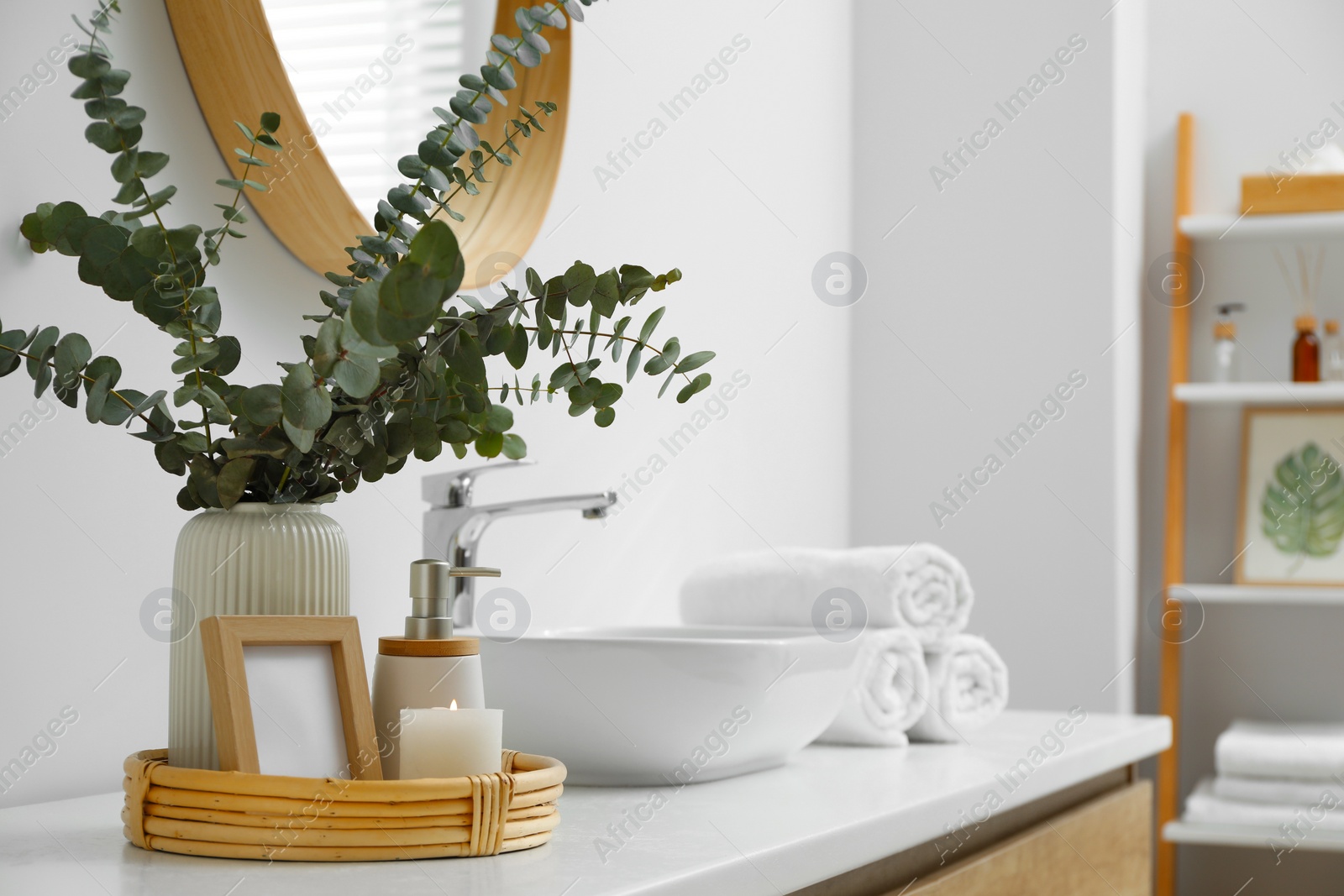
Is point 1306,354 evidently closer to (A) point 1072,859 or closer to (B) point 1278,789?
(B) point 1278,789

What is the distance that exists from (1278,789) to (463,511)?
1.33m

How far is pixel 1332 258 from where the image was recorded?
6.97 feet

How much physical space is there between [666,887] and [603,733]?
1.02 feet

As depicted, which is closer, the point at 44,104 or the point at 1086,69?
the point at 44,104

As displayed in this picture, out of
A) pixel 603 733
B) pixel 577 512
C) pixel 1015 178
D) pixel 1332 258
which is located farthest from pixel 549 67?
pixel 1332 258

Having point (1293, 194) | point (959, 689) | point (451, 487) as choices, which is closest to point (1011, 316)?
point (1293, 194)

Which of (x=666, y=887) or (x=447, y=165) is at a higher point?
(x=447, y=165)

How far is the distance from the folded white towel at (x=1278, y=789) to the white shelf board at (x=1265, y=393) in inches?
22.8

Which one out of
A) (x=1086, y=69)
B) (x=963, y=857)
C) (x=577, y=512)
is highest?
(x=1086, y=69)

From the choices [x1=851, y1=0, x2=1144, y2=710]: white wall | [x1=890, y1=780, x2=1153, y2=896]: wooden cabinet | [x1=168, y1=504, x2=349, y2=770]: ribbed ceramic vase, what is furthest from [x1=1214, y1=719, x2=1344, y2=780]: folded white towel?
[x1=168, y1=504, x2=349, y2=770]: ribbed ceramic vase

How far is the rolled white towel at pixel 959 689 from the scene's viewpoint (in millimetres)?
1251

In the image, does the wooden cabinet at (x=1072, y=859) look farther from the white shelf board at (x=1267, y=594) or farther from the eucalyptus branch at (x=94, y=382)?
the white shelf board at (x=1267, y=594)

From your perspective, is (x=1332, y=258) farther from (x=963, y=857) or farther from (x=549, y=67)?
(x=963, y=857)

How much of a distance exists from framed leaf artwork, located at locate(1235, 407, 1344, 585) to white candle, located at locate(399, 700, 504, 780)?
1.71m
